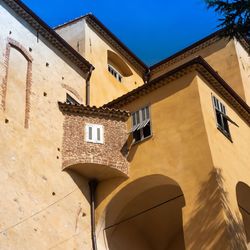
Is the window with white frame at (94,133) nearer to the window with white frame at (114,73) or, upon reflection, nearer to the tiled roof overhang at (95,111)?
the tiled roof overhang at (95,111)

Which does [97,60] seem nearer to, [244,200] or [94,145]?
[94,145]

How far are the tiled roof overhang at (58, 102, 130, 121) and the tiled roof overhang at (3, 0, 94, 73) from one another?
8.50ft

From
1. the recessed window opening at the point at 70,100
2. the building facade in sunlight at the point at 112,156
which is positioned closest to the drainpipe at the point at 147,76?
the building facade in sunlight at the point at 112,156

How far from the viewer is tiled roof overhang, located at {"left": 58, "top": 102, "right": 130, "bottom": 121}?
18.4 m

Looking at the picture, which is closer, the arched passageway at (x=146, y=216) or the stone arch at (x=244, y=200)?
the arched passageway at (x=146, y=216)

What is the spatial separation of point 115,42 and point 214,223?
41.5 ft

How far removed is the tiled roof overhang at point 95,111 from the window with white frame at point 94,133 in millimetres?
461

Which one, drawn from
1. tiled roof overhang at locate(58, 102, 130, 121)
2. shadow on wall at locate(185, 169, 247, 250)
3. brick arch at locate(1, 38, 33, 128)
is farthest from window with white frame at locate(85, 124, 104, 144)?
shadow on wall at locate(185, 169, 247, 250)

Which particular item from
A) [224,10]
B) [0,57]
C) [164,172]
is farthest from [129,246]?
[224,10]

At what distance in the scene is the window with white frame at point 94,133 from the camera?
59.5 feet

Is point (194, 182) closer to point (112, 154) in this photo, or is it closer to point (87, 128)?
point (112, 154)

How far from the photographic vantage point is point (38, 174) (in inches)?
631

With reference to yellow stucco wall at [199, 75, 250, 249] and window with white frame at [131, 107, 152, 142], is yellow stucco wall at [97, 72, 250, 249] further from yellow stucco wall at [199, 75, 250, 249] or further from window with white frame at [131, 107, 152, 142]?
window with white frame at [131, 107, 152, 142]

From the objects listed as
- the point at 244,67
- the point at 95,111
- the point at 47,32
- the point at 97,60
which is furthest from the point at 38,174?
the point at 244,67
